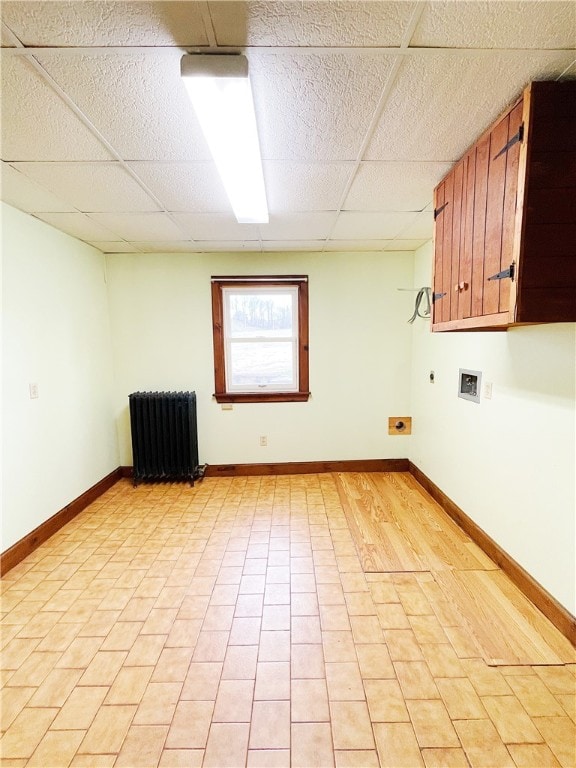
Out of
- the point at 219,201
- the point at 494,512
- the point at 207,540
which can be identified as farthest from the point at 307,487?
the point at 219,201

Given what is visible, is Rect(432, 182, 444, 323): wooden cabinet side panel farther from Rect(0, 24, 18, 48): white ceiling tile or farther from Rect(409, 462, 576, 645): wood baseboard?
Rect(0, 24, 18, 48): white ceiling tile

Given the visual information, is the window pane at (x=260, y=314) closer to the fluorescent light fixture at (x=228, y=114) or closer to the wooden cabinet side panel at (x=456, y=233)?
the fluorescent light fixture at (x=228, y=114)

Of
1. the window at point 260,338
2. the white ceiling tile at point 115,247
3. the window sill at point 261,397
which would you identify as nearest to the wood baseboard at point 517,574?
the window sill at point 261,397

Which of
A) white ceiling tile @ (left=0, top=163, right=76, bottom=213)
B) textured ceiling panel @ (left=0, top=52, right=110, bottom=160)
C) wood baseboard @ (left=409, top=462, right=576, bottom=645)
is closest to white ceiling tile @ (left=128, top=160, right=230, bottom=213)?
textured ceiling panel @ (left=0, top=52, right=110, bottom=160)

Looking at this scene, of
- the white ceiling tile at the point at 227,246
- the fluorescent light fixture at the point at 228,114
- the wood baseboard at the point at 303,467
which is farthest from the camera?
the wood baseboard at the point at 303,467

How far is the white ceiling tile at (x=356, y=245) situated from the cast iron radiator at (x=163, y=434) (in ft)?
7.04

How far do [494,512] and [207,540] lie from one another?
6.92 ft

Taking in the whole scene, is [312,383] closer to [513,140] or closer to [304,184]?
[304,184]

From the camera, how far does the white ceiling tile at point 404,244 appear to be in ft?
10.4

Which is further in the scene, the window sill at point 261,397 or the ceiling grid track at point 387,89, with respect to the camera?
the window sill at point 261,397

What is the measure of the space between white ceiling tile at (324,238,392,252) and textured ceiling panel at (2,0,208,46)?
230 cm

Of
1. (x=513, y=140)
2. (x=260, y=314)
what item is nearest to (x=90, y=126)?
(x=513, y=140)

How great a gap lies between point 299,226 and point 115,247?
1.92 m

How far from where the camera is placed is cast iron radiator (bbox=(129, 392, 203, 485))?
344cm
